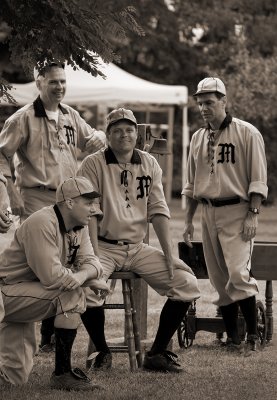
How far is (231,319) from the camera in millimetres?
9195

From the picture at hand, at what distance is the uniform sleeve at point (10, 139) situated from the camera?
29.0 ft

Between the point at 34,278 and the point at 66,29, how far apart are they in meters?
1.55

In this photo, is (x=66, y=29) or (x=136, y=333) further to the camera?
(x=136, y=333)

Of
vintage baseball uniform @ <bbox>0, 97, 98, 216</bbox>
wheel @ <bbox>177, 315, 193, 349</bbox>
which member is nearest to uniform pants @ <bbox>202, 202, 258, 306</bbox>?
wheel @ <bbox>177, 315, 193, 349</bbox>

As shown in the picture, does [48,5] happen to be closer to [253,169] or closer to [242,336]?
[253,169]

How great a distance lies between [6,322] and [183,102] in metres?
19.3

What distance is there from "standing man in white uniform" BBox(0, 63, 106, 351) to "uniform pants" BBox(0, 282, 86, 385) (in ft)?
4.91

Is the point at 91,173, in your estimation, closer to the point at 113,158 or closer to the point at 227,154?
the point at 113,158

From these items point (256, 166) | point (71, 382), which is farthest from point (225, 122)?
point (71, 382)

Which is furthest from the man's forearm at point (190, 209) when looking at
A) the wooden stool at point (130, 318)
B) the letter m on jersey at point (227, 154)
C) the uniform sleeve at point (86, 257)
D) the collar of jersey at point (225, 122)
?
the uniform sleeve at point (86, 257)

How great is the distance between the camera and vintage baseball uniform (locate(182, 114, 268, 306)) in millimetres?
8953

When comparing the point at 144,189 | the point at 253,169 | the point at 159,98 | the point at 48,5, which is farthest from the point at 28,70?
the point at 159,98

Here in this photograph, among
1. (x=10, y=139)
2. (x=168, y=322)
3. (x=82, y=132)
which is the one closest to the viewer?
(x=168, y=322)

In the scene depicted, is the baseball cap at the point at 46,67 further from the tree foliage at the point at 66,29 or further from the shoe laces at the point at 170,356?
the shoe laces at the point at 170,356
